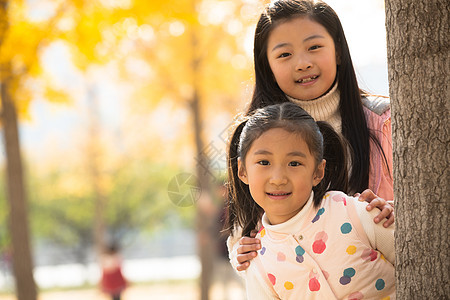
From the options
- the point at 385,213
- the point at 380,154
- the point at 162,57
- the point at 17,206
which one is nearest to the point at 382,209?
the point at 385,213

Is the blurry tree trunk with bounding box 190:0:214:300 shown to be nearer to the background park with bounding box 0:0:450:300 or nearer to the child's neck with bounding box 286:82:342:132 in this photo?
the background park with bounding box 0:0:450:300

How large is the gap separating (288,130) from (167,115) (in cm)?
858

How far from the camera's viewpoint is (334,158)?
7.77ft

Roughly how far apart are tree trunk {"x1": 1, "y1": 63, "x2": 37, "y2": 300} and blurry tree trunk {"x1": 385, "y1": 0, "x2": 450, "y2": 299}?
209 inches

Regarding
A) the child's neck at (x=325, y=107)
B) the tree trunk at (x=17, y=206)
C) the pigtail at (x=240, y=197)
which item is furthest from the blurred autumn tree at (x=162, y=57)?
the pigtail at (x=240, y=197)

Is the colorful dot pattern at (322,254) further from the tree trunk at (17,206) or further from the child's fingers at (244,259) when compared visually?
the tree trunk at (17,206)

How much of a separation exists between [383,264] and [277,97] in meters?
0.88

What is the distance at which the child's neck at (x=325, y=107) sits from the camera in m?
2.59

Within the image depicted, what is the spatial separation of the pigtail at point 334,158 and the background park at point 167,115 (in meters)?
0.26

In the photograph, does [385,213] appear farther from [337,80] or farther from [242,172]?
[337,80]

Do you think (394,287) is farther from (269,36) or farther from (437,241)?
(269,36)

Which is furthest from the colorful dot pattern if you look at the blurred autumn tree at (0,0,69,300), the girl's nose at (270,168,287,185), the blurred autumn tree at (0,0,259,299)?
the blurred autumn tree at (0,0,69,300)

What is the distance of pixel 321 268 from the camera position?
2080 millimetres

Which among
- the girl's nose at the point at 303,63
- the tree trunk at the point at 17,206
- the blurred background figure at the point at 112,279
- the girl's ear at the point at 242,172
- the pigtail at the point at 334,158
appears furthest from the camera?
the blurred background figure at the point at 112,279
